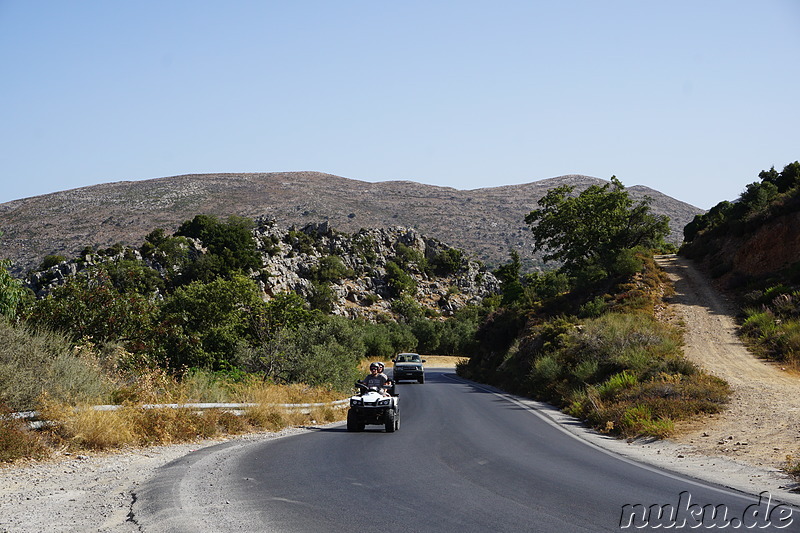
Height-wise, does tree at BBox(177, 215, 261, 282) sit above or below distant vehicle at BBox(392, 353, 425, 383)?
above

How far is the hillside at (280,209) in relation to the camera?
365 ft

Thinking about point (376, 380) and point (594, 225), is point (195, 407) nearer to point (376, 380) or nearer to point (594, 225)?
point (376, 380)

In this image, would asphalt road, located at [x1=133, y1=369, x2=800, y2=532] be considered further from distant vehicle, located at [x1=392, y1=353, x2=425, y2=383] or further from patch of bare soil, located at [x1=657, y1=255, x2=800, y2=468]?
distant vehicle, located at [x1=392, y1=353, x2=425, y2=383]

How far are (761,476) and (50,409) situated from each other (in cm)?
1194

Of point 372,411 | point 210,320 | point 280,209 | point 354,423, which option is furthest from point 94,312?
point 280,209

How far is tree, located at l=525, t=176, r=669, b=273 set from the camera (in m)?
52.8

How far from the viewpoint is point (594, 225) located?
5350 centimetres

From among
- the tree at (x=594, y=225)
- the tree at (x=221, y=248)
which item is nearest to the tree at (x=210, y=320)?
the tree at (x=594, y=225)

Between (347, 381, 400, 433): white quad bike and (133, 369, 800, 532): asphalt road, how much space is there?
1947 millimetres

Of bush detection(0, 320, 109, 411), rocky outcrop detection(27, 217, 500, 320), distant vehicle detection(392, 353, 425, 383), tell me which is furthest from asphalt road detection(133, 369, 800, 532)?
rocky outcrop detection(27, 217, 500, 320)

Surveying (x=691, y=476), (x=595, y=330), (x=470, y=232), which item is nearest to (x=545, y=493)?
(x=691, y=476)

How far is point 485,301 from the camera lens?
310ft

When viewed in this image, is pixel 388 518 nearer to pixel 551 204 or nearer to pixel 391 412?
pixel 391 412

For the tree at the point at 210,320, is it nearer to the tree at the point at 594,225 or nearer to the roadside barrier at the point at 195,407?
the roadside barrier at the point at 195,407
